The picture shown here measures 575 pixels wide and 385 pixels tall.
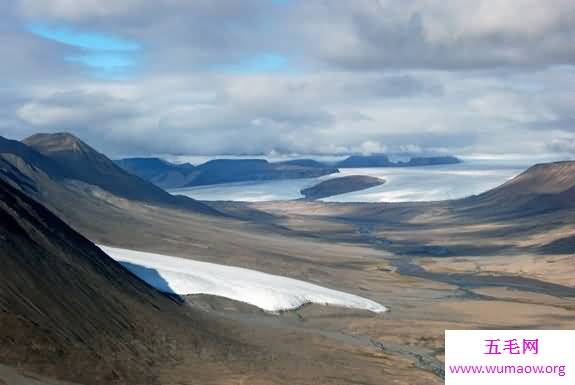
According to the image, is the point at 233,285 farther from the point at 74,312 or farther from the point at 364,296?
the point at 74,312

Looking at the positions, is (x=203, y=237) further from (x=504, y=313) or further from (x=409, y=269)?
(x=504, y=313)

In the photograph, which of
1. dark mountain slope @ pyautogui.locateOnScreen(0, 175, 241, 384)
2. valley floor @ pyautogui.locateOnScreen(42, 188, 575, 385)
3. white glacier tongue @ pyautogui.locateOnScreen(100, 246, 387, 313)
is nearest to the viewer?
dark mountain slope @ pyautogui.locateOnScreen(0, 175, 241, 384)

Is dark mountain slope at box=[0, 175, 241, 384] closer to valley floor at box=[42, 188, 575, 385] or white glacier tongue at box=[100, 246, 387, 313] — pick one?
valley floor at box=[42, 188, 575, 385]

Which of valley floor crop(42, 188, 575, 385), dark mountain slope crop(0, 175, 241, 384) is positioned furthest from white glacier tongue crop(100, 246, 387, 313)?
dark mountain slope crop(0, 175, 241, 384)

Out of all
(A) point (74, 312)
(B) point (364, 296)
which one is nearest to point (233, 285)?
(B) point (364, 296)

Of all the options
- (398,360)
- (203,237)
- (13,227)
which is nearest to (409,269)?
(203,237)
